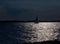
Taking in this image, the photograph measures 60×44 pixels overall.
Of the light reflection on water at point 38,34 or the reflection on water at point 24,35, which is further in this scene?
the light reflection on water at point 38,34

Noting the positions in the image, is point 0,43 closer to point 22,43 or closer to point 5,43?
point 5,43

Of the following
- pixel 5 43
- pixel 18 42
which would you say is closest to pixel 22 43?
pixel 18 42

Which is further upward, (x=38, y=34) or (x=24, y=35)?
(x=24, y=35)

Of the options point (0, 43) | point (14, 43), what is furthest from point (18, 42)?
point (0, 43)

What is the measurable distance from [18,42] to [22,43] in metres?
1.09

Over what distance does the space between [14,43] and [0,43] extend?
3.74 metres

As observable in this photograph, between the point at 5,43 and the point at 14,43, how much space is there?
235 cm

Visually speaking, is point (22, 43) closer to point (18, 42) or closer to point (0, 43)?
point (18, 42)

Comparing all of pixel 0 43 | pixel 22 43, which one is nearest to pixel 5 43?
pixel 0 43

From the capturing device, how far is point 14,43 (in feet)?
139

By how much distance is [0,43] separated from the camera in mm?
42906

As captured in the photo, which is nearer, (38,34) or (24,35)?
(24,35)

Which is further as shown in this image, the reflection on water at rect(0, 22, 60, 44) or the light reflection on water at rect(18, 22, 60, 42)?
the light reflection on water at rect(18, 22, 60, 42)

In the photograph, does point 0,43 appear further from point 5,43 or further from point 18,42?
point 18,42
